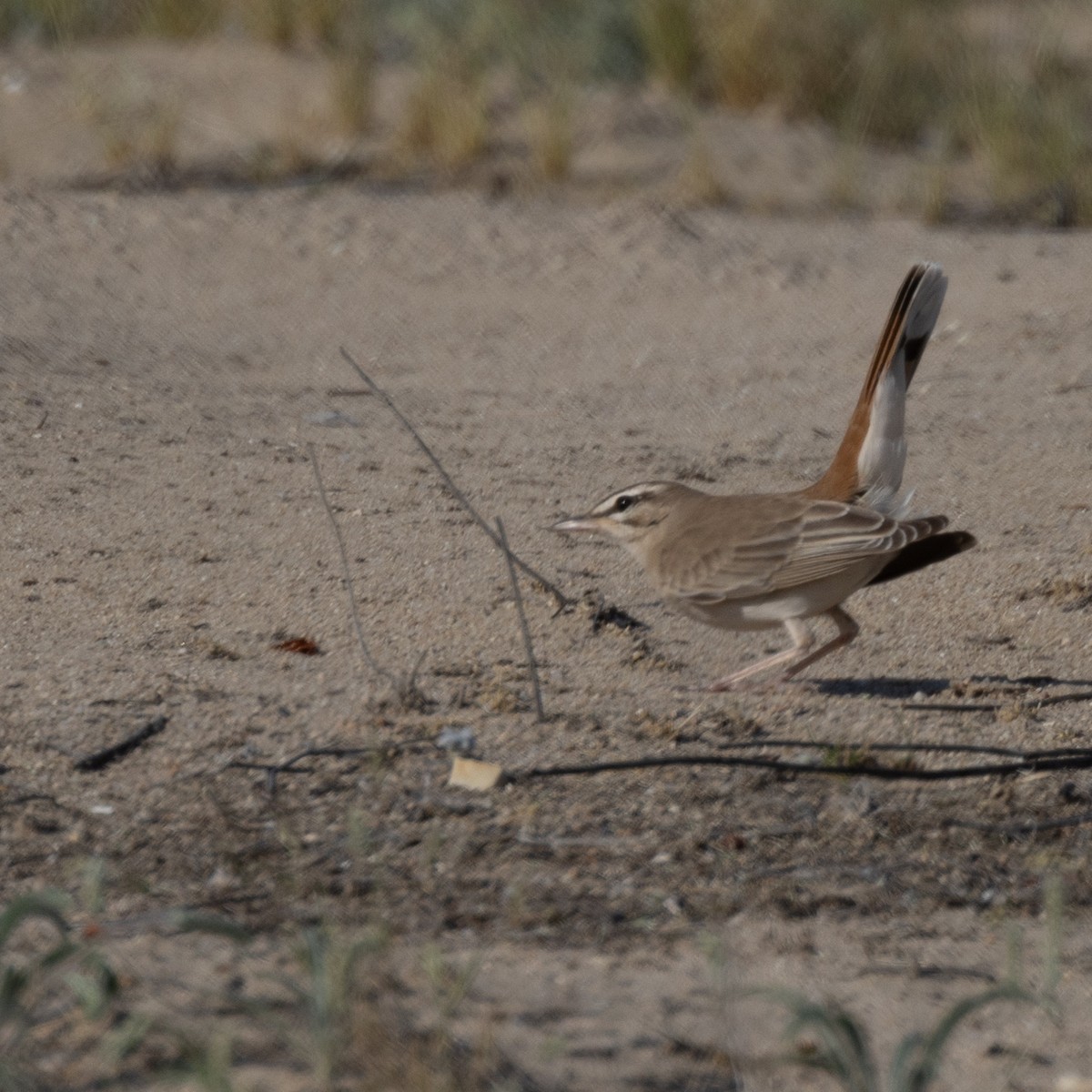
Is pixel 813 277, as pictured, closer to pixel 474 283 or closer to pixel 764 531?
pixel 474 283

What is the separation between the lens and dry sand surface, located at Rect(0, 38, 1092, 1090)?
12.5ft

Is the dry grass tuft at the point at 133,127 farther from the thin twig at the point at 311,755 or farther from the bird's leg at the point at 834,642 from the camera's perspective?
the thin twig at the point at 311,755

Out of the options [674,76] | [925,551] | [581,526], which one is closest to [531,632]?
[581,526]

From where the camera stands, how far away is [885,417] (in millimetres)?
5555

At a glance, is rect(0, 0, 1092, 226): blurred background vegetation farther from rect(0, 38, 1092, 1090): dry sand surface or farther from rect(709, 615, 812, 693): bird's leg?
rect(709, 615, 812, 693): bird's leg

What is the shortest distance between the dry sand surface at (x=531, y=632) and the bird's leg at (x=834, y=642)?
3.9 inches

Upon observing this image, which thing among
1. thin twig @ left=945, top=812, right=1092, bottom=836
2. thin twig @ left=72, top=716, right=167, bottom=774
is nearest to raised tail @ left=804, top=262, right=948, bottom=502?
thin twig @ left=945, top=812, right=1092, bottom=836

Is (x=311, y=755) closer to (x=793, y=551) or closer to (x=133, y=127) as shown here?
(x=793, y=551)

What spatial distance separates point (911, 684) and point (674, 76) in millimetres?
9421

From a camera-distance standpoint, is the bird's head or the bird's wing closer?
the bird's wing

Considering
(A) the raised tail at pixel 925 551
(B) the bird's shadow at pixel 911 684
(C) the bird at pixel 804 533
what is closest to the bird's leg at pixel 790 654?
(C) the bird at pixel 804 533

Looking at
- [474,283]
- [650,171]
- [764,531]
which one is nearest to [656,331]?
[474,283]

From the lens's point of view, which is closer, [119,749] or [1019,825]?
[1019,825]

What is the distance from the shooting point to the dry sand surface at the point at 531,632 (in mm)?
3805
